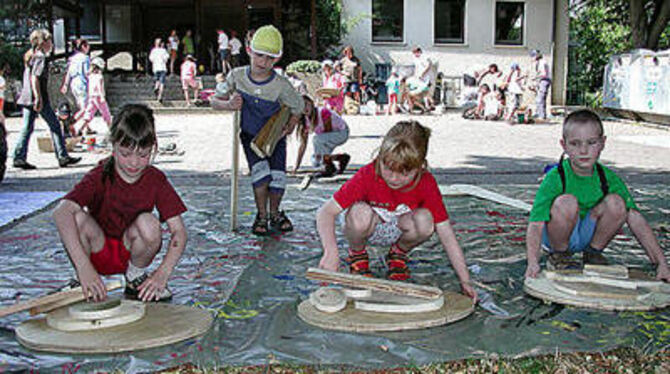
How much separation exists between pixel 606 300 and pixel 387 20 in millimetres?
22852

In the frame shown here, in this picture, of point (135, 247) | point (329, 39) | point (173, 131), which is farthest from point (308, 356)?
point (329, 39)

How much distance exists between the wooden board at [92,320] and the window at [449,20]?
23503 millimetres

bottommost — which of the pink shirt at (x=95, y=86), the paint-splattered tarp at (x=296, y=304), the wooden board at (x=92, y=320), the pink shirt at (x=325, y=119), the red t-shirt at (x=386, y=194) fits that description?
the paint-splattered tarp at (x=296, y=304)

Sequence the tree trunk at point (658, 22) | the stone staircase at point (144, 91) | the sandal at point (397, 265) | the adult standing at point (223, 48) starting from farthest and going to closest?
the adult standing at point (223, 48)
the stone staircase at point (144, 91)
the tree trunk at point (658, 22)
the sandal at point (397, 265)

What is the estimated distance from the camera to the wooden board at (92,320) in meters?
2.88

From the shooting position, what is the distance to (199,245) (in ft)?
15.4

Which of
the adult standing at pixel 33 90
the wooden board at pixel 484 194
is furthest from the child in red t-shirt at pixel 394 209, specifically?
the adult standing at pixel 33 90

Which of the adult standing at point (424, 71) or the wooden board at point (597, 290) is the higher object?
the adult standing at point (424, 71)

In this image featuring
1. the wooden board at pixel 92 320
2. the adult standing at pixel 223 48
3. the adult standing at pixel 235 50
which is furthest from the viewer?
the adult standing at pixel 235 50

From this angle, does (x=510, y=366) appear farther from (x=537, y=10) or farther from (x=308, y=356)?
(x=537, y=10)

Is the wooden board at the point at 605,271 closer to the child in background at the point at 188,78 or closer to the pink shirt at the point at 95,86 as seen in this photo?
the pink shirt at the point at 95,86

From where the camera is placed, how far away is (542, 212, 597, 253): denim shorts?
12.8ft

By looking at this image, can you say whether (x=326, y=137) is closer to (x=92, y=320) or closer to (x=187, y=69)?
(x=92, y=320)

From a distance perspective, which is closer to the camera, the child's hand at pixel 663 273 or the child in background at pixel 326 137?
the child's hand at pixel 663 273
